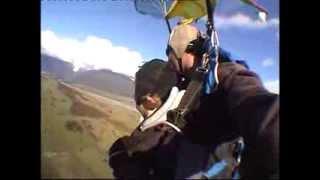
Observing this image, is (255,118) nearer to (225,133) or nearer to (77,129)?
(225,133)

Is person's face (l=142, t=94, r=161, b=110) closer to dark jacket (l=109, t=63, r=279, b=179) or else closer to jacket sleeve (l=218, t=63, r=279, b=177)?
dark jacket (l=109, t=63, r=279, b=179)

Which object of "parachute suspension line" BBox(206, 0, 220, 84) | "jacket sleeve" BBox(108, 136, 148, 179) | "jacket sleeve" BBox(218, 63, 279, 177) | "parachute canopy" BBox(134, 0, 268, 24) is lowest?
"jacket sleeve" BBox(108, 136, 148, 179)

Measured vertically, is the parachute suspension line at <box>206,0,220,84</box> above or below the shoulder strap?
above

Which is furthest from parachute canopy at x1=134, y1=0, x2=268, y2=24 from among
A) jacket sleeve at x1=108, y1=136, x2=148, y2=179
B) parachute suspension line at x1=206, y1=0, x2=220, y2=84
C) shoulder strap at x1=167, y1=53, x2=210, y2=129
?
jacket sleeve at x1=108, y1=136, x2=148, y2=179

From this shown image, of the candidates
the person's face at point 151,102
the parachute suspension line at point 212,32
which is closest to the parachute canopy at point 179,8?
the parachute suspension line at point 212,32

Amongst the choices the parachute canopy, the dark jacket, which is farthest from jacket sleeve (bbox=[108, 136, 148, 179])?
the parachute canopy

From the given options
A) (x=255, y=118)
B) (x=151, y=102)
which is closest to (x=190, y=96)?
(x=151, y=102)
